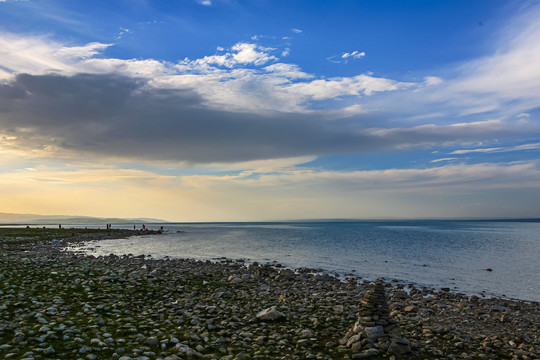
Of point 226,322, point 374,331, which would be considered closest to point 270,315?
point 226,322

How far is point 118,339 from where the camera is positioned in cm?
1030

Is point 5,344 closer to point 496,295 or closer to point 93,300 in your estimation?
point 93,300

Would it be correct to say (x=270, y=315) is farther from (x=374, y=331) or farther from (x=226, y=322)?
(x=374, y=331)

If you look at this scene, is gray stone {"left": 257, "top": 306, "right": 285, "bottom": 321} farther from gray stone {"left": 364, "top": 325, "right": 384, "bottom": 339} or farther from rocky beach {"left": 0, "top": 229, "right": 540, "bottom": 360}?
gray stone {"left": 364, "top": 325, "right": 384, "bottom": 339}

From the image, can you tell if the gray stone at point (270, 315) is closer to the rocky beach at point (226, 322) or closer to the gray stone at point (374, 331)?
the rocky beach at point (226, 322)

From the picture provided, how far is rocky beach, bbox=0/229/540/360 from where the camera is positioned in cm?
1013

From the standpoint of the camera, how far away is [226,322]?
13.1 meters

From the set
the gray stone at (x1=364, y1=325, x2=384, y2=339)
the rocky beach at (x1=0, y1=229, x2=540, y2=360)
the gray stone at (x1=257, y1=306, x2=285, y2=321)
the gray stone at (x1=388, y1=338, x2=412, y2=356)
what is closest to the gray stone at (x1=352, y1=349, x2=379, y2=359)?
the rocky beach at (x1=0, y1=229, x2=540, y2=360)

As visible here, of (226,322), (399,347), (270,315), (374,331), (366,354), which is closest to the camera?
(366,354)

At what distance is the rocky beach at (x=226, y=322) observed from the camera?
10.1 meters

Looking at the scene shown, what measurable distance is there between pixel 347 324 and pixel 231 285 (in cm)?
925

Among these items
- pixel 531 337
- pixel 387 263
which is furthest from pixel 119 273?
pixel 387 263

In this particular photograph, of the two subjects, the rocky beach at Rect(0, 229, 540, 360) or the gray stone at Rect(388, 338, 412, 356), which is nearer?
the rocky beach at Rect(0, 229, 540, 360)

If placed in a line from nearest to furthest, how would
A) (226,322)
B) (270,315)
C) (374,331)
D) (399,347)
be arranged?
1. (399,347)
2. (374,331)
3. (226,322)
4. (270,315)
